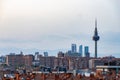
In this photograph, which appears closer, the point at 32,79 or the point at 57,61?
the point at 32,79

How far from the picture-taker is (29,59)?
156 metres

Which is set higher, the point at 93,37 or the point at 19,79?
the point at 93,37

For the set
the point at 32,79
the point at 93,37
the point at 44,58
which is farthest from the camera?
the point at 44,58

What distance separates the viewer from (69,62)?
149500 millimetres

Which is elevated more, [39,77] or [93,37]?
[93,37]

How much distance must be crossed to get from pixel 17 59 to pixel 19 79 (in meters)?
110

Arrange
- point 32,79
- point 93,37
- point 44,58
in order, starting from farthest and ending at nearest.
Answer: point 44,58 < point 93,37 < point 32,79

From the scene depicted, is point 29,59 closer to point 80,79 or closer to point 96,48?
point 96,48

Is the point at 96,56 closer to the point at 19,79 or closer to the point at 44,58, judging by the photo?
the point at 44,58

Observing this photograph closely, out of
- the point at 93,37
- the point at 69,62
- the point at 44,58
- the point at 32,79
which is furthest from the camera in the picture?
the point at 44,58

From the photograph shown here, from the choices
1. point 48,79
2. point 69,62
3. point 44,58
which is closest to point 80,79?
point 48,79

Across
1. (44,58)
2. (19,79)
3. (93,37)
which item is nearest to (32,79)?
(19,79)

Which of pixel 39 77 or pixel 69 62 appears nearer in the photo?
pixel 39 77

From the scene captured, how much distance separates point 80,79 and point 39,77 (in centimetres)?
422
